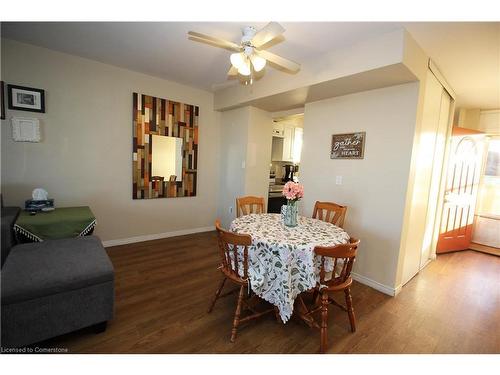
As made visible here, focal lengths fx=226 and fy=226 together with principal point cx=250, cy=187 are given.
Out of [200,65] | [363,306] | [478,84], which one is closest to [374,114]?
[478,84]

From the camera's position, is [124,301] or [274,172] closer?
[124,301]

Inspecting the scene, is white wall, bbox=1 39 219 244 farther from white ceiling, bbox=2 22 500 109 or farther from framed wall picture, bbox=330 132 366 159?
framed wall picture, bbox=330 132 366 159

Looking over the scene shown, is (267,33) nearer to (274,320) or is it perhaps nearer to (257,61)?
(257,61)

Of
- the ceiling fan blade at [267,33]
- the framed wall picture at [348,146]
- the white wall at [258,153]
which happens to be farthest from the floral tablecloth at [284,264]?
the white wall at [258,153]

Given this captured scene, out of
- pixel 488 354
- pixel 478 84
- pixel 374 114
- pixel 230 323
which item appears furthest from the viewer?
pixel 478 84


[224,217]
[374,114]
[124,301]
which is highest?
[374,114]

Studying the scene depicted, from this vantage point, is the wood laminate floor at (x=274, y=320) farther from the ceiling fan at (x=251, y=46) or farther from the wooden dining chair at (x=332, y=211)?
the ceiling fan at (x=251, y=46)

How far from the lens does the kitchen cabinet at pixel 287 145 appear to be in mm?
4852

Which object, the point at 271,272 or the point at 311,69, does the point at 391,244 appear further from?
the point at 311,69

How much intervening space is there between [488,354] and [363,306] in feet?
2.73

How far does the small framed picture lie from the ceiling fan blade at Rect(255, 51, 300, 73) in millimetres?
2655

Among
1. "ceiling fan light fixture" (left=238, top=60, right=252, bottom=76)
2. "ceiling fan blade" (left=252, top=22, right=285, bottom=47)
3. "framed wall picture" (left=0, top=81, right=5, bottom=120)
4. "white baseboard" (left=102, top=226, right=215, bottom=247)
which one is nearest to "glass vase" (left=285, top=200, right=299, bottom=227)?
"ceiling fan light fixture" (left=238, top=60, right=252, bottom=76)

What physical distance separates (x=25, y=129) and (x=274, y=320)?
338 cm

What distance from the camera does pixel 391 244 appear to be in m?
2.39
